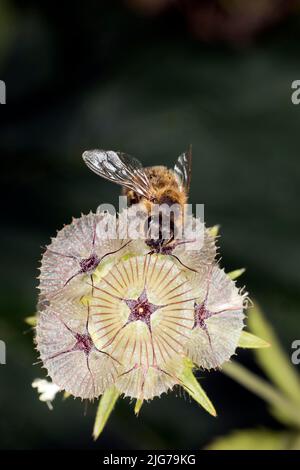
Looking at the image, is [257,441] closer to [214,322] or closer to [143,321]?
[214,322]

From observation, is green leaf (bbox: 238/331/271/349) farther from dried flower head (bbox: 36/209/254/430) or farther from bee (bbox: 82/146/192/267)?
bee (bbox: 82/146/192/267)

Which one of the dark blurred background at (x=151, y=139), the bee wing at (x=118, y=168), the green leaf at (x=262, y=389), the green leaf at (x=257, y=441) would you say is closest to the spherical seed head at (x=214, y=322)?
the bee wing at (x=118, y=168)

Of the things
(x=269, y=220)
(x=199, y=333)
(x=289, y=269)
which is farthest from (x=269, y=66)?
(x=199, y=333)

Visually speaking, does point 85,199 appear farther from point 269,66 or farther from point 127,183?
point 127,183

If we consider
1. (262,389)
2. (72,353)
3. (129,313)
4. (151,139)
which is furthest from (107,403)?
(151,139)

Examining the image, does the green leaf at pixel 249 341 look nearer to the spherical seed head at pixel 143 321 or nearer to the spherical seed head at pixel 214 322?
the spherical seed head at pixel 214 322

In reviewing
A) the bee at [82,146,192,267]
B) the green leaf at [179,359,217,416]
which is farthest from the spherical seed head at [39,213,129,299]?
the green leaf at [179,359,217,416]
